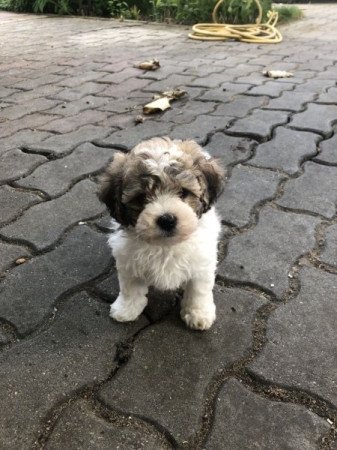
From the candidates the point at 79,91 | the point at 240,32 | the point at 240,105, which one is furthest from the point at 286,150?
the point at 240,32

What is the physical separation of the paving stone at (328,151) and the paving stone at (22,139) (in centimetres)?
→ 249

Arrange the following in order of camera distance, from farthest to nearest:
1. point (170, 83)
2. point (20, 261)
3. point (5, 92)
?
point (170, 83) → point (5, 92) → point (20, 261)

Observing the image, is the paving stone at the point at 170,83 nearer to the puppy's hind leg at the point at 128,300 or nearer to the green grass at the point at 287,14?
the puppy's hind leg at the point at 128,300

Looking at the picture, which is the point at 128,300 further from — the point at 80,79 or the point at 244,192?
the point at 80,79

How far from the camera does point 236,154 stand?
389cm

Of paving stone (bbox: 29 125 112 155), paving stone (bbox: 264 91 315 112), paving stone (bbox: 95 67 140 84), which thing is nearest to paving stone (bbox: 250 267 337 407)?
paving stone (bbox: 29 125 112 155)

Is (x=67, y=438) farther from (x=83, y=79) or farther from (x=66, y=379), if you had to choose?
(x=83, y=79)

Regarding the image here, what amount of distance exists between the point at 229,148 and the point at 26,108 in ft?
7.96

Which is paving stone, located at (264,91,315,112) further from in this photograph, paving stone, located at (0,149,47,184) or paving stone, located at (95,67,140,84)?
paving stone, located at (0,149,47,184)

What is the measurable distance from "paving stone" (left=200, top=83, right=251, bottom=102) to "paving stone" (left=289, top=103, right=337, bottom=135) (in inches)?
35.5

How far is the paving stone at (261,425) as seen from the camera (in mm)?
1738

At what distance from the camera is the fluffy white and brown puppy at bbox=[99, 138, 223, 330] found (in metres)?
2.00

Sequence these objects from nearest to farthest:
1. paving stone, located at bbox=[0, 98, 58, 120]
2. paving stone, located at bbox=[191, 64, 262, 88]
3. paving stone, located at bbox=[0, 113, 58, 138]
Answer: paving stone, located at bbox=[0, 113, 58, 138] → paving stone, located at bbox=[0, 98, 58, 120] → paving stone, located at bbox=[191, 64, 262, 88]

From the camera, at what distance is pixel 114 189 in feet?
7.02
